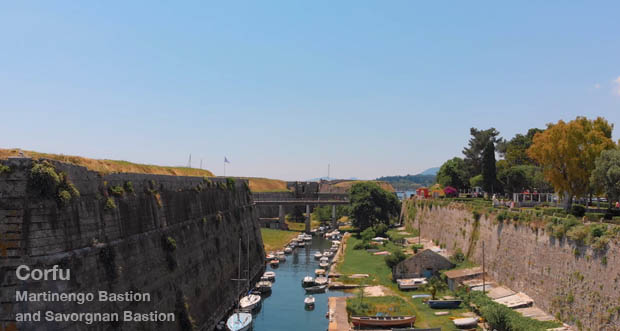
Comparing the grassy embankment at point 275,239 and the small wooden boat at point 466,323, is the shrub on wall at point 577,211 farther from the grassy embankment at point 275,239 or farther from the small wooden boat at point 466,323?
the grassy embankment at point 275,239

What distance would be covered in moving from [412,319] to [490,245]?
1315 cm

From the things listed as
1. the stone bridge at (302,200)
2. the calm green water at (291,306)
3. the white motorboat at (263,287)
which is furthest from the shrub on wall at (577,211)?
the stone bridge at (302,200)

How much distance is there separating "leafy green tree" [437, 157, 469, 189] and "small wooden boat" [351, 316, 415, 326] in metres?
53.0

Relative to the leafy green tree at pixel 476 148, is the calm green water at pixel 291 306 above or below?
below

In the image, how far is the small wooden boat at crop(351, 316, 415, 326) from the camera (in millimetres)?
28312

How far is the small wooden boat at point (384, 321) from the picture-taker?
28.3 m

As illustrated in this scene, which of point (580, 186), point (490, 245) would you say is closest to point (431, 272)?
point (490, 245)

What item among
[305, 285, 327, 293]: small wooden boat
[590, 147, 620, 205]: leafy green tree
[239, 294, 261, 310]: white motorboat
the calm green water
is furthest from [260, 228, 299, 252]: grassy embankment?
[590, 147, 620, 205]: leafy green tree

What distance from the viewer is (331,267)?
50094 millimetres

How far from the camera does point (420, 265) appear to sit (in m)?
40.8

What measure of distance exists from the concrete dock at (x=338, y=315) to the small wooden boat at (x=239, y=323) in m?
5.48

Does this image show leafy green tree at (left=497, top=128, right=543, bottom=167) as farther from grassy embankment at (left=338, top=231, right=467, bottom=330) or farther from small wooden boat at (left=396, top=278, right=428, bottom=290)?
small wooden boat at (left=396, top=278, right=428, bottom=290)

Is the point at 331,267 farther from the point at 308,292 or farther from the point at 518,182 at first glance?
the point at 518,182

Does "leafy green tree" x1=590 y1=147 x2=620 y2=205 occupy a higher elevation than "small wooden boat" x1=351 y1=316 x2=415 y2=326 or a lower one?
higher
